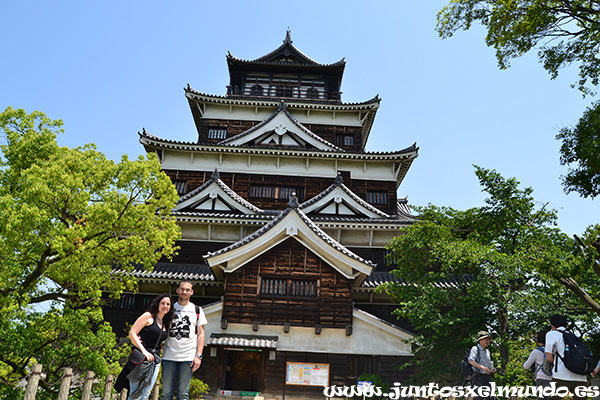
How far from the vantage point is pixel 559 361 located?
21.2ft

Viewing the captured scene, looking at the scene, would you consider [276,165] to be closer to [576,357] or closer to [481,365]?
[481,365]

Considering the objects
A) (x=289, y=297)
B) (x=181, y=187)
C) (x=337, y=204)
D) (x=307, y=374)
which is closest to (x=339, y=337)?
(x=307, y=374)

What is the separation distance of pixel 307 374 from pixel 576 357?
32.7 ft

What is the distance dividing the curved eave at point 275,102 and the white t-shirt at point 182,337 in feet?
66.1

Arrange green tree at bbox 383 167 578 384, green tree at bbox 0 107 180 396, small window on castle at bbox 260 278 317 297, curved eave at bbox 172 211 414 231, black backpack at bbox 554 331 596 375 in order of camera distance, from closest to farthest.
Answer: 1. black backpack at bbox 554 331 596 375
2. green tree at bbox 0 107 180 396
3. green tree at bbox 383 167 578 384
4. small window on castle at bbox 260 278 317 297
5. curved eave at bbox 172 211 414 231

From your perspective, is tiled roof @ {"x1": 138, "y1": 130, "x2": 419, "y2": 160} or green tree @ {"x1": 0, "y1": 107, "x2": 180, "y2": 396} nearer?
green tree @ {"x1": 0, "y1": 107, "x2": 180, "y2": 396}

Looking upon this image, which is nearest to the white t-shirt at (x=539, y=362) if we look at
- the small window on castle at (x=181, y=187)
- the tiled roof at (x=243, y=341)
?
the tiled roof at (x=243, y=341)

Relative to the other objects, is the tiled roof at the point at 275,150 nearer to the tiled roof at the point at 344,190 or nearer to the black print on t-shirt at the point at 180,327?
the tiled roof at the point at 344,190

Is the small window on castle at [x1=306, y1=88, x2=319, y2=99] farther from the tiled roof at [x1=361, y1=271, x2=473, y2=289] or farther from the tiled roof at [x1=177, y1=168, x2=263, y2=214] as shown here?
the tiled roof at [x1=361, y1=271, x2=473, y2=289]

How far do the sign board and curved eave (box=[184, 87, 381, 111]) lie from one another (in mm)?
15428

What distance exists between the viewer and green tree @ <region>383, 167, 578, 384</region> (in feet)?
37.0

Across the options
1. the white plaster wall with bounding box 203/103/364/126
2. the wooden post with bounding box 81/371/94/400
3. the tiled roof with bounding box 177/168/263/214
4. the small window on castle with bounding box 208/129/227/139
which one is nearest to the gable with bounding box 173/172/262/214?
the tiled roof with bounding box 177/168/263/214

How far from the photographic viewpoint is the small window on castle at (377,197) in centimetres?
2180

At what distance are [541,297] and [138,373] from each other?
11063mm
